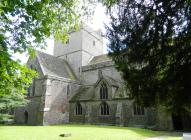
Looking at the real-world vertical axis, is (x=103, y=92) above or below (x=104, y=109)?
above

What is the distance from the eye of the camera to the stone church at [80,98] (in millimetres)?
24381

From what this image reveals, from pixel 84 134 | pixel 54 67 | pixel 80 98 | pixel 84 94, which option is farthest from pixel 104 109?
pixel 84 134

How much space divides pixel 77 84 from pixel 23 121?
10.6 meters

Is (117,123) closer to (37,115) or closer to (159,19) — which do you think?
(37,115)

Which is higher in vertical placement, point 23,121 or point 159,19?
point 159,19

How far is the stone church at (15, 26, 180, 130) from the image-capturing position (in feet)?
80.0

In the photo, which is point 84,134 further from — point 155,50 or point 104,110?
point 104,110

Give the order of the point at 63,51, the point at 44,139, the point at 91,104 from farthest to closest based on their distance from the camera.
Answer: the point at 63,51, the point at 91,104, the point at 44,139

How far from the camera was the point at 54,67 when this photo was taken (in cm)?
3322

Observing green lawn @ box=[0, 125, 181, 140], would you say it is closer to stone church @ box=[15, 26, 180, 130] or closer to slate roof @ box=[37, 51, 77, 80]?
stone church @ box=[15, 26, 180, 130]

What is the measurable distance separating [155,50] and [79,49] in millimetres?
32450

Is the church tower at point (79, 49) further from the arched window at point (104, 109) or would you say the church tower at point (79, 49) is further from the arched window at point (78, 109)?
the arched window at point (104, 109)

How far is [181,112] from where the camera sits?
23.5ft

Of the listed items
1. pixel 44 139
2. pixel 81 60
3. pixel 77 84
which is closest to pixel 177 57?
pixel 44 139
